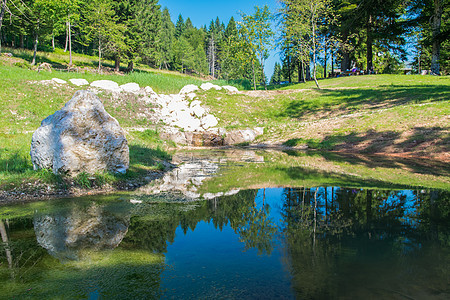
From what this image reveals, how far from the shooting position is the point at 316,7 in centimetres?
2970

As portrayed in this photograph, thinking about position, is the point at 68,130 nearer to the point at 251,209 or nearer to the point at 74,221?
the point at 74,221

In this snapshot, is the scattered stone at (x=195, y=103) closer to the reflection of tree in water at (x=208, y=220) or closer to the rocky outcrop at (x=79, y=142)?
the rocky outcrop at (x=79, y=142)

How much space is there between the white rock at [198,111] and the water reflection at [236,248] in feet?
61.7

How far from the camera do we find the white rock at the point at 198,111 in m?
25.2

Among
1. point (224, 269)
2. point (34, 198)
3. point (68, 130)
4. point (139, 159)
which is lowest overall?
point (224, 269)

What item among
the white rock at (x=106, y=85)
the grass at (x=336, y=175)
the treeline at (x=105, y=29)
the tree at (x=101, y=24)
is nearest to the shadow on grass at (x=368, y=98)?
the grass at (x=336, y=175)

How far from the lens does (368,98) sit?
24.3 m

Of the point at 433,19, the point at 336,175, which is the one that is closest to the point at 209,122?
the point at 336,175

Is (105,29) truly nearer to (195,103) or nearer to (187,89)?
(187,89)

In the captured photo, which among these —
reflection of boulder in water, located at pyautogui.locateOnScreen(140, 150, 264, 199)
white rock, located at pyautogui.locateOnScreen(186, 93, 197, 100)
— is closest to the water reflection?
reflection of boulder in water, located at pyautogui.locateOnScreen(140, 150, 264, 199)

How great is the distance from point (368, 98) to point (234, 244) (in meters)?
23.6

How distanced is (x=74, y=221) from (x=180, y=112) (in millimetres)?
20196

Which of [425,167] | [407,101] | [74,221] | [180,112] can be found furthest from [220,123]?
[74,221]

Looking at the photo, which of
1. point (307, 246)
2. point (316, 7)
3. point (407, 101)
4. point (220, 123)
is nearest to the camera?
point (307, 246)
